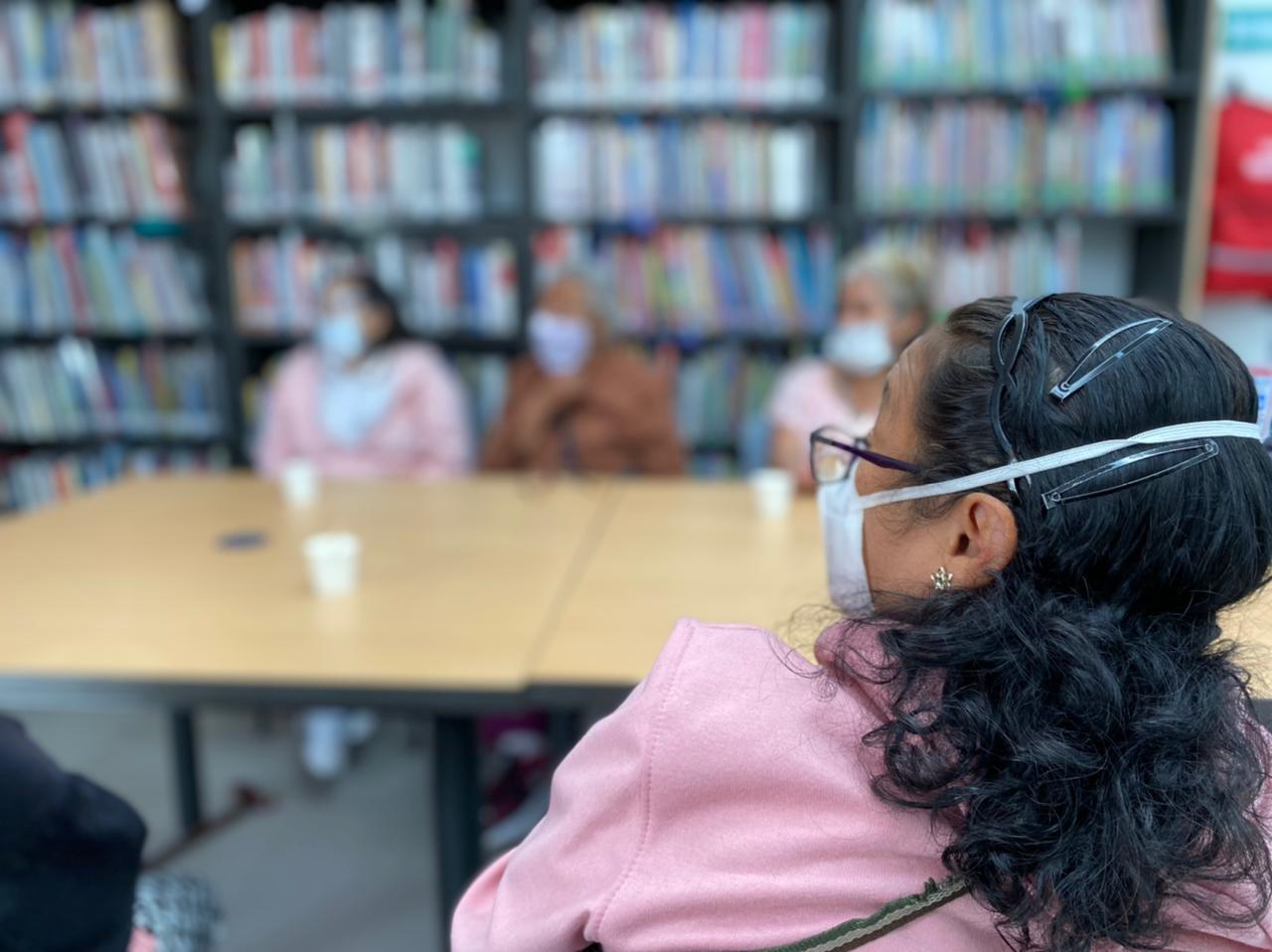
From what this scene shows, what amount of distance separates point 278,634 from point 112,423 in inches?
96.9

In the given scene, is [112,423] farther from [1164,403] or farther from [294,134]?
[1164,403]

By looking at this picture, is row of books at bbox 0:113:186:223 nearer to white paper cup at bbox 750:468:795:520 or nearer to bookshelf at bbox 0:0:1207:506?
bookshelf at bbox 0:0:1207:506

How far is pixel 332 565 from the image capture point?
1.58 m

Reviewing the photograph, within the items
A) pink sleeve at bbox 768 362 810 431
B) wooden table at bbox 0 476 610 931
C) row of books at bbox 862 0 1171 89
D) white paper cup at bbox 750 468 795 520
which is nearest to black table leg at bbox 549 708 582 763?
wooden table at bbox 0 476 610 931

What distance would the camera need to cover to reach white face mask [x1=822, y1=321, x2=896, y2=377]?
2.28m

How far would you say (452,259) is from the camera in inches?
129

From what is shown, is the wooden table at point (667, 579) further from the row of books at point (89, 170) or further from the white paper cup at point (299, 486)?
the row of books at point (89, 170)

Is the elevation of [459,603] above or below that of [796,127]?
below

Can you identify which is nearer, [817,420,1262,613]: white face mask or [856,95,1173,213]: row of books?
[817,420,1262,613]: white face mask

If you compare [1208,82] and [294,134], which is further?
[294,134]

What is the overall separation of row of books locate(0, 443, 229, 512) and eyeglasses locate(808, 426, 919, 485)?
2922 mm

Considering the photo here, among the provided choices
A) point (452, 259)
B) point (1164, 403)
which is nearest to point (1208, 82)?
point (452, 259)

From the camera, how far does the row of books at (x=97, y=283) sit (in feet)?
11.0

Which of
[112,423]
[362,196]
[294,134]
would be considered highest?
[294,134]
